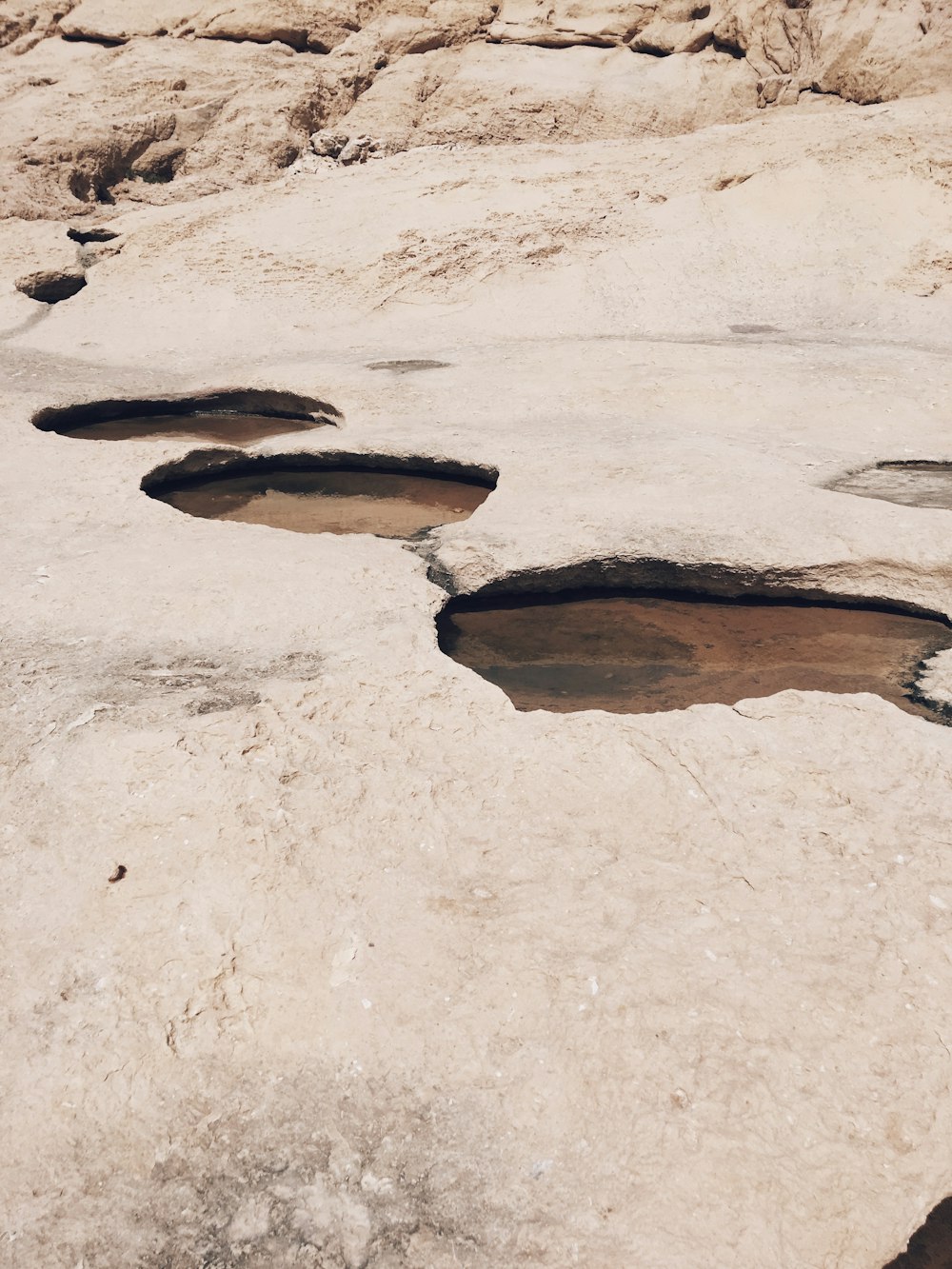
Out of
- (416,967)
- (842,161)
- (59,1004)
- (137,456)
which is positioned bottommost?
(842,161)

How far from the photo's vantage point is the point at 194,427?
734 centimetres

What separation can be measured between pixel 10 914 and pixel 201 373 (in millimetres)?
5787

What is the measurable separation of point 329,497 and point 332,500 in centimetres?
5

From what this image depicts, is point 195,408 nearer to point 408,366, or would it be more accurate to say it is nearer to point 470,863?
point 408,366

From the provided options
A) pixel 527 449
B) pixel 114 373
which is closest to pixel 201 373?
pixel 114 373

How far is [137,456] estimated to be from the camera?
5.70 meters

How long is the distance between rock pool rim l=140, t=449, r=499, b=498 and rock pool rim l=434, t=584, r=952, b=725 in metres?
1.31

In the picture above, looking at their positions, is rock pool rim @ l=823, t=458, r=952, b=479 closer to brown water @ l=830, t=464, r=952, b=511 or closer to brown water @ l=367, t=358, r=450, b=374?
brown water @ l=830, t=464, r=952, b=511

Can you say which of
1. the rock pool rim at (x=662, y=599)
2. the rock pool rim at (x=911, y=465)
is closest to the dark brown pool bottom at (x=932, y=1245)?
the rock pool rim at (x=662, y=599)

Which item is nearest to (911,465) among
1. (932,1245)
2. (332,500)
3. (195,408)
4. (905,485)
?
(905,485)

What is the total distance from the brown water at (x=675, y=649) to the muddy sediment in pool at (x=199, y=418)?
10.6 feet

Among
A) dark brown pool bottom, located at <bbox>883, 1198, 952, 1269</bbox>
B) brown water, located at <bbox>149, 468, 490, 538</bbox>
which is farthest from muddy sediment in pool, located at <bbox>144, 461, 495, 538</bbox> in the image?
dark brown pool bottom, located at <bbox>883, 1198, 952, 1269</bbox>

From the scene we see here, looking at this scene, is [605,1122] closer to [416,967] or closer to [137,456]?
[416,967]

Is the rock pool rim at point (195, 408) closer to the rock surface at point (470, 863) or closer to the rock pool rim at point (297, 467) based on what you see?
the rock surface at point (470, 863)
